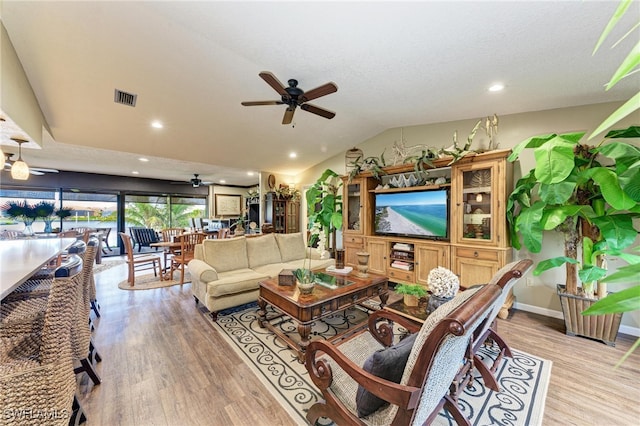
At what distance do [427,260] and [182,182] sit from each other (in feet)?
26.2

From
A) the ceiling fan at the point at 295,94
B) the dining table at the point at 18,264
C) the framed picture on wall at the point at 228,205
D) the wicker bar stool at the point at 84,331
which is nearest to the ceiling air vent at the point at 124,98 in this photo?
the ceiling fan at the point at 295,94

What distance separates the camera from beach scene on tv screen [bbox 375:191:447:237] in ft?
12.7

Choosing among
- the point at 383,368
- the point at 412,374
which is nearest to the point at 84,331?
the point at 383,368

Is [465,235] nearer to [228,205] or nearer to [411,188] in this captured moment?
[411,188]

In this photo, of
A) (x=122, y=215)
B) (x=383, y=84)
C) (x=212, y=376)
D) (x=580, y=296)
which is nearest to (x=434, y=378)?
(x=212, y=376)

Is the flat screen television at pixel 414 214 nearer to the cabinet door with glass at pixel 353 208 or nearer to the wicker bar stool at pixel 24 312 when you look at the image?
the cabinet door with glass at pixel 353 208

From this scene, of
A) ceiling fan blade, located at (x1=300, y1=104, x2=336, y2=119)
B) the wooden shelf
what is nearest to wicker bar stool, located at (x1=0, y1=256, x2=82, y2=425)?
ceiling fan blade, located at (x1=300, y1=104, x2=336, y2=119)

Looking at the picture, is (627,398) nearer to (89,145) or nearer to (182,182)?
(89,145)

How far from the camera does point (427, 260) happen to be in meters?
3.89

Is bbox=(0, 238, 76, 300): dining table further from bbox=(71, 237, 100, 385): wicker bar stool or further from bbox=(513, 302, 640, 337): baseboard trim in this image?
bbox=(513, 302, 640, 337): baseboard trim

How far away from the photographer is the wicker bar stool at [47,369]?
1.33m

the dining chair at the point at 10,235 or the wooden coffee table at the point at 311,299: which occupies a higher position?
the dining chair at the point at 10,235

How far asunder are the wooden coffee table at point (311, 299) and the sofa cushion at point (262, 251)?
3.52ft

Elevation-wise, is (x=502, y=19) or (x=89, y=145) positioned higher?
(x=502, y=19)
